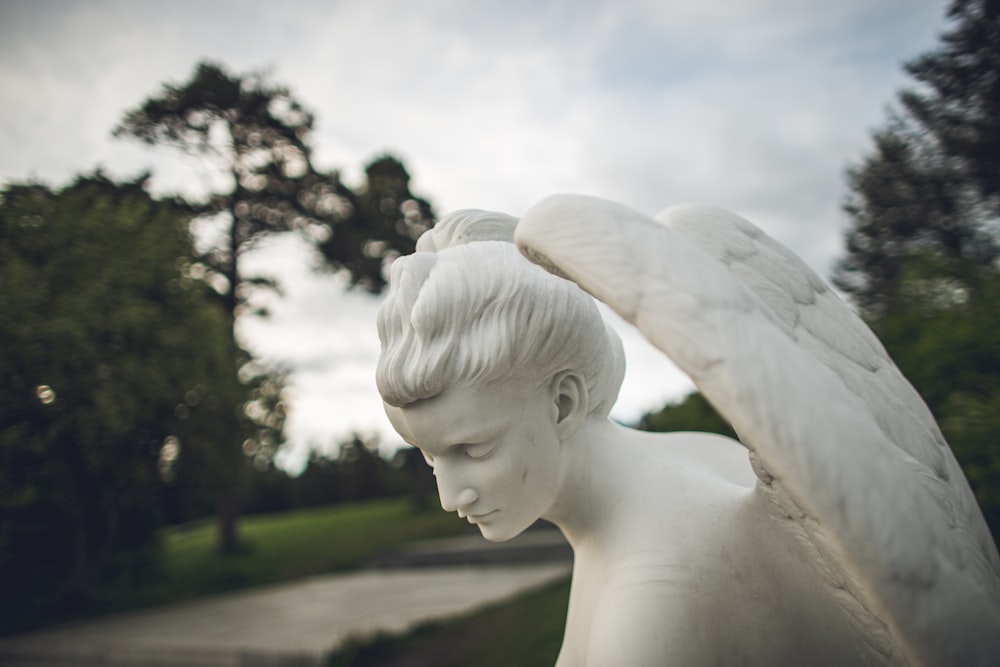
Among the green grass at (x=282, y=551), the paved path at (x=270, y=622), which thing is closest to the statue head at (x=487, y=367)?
the paved path at (x=270, y=622)

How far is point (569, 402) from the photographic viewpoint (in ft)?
5.06

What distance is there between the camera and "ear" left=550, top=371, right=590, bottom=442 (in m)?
1.51

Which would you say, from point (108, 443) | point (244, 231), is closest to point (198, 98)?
point (244, 231)

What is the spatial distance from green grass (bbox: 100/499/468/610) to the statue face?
12.7m

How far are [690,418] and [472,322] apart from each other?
2788mm

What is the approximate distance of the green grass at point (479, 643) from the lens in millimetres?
Result: 5977

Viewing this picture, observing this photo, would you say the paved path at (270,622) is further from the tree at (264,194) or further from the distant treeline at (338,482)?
the distant treeline at (338,482)

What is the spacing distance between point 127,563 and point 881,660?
14597 millimetres

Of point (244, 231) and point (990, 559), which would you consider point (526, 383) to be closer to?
point (990, 559)

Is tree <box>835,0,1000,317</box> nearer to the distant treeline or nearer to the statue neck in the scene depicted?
the statue neck

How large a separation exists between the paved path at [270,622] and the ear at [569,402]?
21.3ft

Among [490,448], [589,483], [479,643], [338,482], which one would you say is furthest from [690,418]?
[338,482]

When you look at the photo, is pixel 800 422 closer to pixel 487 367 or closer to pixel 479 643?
pixel 487 367

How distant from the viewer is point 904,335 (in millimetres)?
3029
